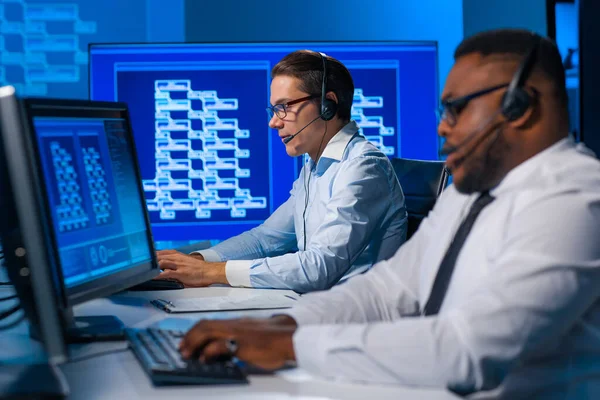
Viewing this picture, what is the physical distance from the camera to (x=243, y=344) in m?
1.12

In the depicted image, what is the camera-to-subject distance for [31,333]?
4.55 ft

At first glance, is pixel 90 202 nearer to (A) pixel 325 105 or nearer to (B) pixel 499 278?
(B) pixel 499 278

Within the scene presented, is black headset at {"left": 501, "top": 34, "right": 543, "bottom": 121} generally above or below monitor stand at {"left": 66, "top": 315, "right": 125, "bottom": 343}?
above

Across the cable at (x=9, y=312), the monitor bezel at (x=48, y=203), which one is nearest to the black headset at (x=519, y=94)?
the monitor bezel at (x=48, y=203)

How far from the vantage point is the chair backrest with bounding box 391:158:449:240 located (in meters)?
2.43

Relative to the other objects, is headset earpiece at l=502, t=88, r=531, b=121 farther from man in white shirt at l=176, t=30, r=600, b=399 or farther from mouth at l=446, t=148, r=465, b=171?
mouth at l=446, t=148, r=465, b=171

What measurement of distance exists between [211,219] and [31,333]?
6.94 ft

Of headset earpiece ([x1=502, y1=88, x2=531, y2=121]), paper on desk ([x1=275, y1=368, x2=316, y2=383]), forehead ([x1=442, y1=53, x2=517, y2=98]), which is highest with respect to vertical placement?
forehead ([x1=442, y1=53, x2=517, y2=98])

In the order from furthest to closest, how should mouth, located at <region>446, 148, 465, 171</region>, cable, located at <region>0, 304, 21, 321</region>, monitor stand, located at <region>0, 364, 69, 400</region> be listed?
cable, located at <region>0, 304, 21, 321</region>
mouth, located at <region>446, 148, 465, 171</region>
monitor stand, located at <region>0, 364, 69, 400</region>

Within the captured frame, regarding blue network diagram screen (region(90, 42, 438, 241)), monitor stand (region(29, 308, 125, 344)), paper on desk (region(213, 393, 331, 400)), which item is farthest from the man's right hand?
blue network diagram screen (region(90, 42, 438, 241))

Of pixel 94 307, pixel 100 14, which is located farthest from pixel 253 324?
pixel 100 14

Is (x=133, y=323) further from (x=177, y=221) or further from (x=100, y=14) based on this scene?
(x=100, y=14)

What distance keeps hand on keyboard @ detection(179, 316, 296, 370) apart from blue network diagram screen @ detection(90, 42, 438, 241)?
234cm

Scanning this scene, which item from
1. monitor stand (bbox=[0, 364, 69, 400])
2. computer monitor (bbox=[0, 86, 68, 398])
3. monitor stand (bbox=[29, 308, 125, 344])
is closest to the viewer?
monitor stand (bbox=[0, 364, 69, 400])
